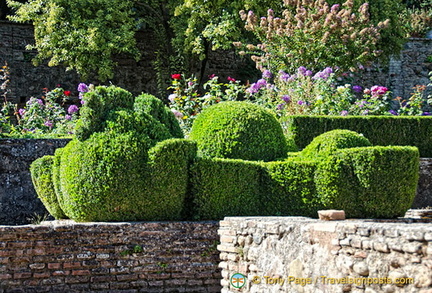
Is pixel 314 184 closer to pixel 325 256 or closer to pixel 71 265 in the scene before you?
pixel 325 256

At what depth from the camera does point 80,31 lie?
14266 millimetres

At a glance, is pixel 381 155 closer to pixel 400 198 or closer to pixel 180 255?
pixel 400 198

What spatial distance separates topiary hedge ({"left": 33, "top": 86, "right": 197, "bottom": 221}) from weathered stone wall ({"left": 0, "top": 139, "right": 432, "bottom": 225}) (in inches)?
67.1

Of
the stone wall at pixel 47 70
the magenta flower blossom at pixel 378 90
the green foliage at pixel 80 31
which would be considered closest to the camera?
the magenta flower blossom at pixel 378 90

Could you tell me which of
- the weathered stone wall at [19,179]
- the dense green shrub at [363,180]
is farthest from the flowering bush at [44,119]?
the dense green shrub at [363,180]

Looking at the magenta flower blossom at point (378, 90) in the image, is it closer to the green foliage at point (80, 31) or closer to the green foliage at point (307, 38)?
the green foliage at point (307, 38)

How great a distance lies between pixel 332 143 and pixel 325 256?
265 centimetres

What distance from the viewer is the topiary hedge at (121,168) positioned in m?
6.02

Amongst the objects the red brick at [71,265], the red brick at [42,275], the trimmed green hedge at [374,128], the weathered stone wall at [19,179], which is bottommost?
the red brick at [42,275]

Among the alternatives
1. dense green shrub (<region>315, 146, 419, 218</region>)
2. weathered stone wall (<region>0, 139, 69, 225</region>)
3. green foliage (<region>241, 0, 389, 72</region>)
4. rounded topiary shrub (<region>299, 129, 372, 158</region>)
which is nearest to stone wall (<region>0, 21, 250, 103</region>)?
green foliage (<region>241, 0, 389, 72</region>)

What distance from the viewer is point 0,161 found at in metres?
8.01

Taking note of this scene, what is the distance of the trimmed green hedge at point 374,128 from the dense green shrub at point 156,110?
248 centimetres

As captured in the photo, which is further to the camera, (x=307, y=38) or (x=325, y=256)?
(x=307, y=38)

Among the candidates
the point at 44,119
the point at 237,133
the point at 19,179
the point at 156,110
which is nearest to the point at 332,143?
the point at 237,133
